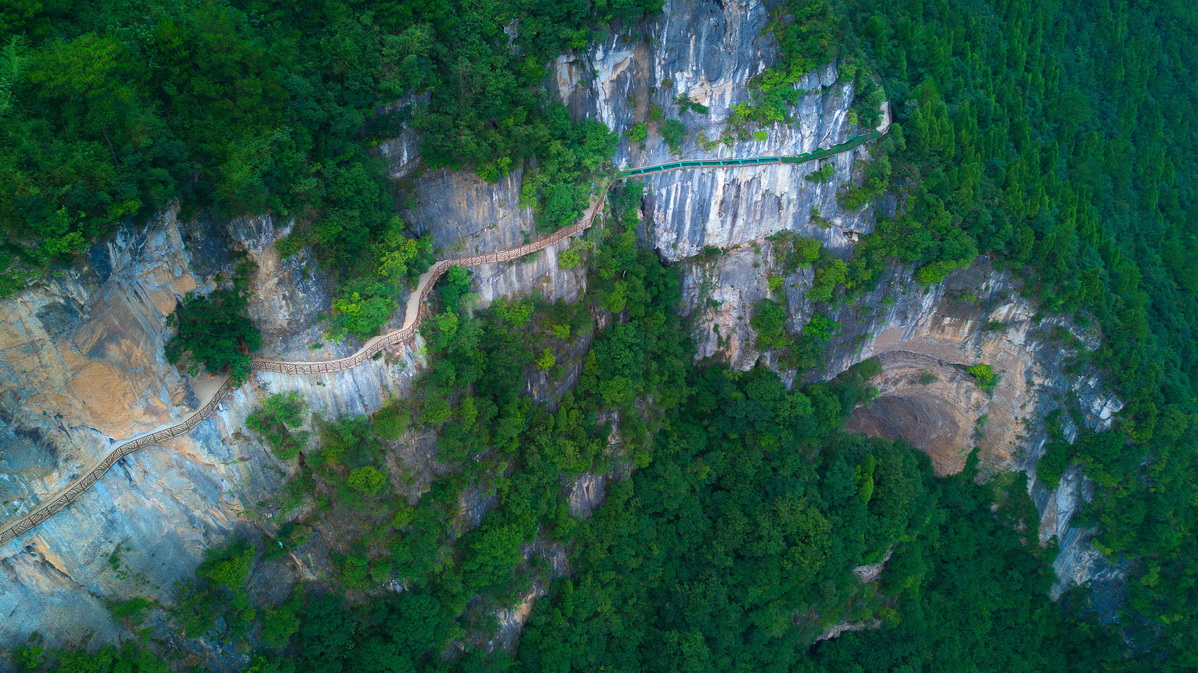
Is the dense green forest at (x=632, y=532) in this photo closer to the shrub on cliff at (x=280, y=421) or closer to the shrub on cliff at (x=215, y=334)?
the shrub on cliff at (x=280, y=421)

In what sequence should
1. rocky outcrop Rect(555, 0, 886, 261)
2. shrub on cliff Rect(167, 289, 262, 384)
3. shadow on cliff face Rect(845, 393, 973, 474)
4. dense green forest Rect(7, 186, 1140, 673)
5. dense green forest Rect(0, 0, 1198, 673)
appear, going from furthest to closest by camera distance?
1. shadow on cliff face Rect(845, 393, 973, 474)
2. rocky outcrop Rect(555, 0, 886, 261)
3. dense green forest Rect(7, 186, 1140, 673)
4. shrub on cliff Rect(167, 289, 262, 384)
5. dense green forest Rect(0, 0, 1198, 673)

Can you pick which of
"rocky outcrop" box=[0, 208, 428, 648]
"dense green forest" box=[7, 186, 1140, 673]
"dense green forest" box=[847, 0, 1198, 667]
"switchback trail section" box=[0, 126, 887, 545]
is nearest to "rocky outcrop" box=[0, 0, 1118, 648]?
"rocky outcrop" box=[0, 208, 428, 648]

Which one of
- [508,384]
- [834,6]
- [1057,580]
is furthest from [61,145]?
[1057,580]

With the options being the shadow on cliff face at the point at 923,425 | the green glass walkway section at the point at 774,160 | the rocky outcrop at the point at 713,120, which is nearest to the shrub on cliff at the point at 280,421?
the rocky outcrop at the point at 713,120

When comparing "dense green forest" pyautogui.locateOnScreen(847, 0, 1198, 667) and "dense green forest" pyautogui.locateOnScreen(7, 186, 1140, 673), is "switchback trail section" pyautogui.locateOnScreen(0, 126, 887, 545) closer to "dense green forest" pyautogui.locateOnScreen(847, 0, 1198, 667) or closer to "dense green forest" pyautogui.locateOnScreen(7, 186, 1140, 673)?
"dense green forest" pyautogui.locateOnScreen(7, 186, 1140, 673)

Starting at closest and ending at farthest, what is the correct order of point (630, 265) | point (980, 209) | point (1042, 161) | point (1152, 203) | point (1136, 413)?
point (630, 265), point (980, 209), point (1136, 413), point (1042, 161), point (1152, 203)

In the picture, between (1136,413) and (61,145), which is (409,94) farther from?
(1136,413)

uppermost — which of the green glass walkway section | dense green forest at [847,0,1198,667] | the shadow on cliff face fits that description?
the green glass walkway section
